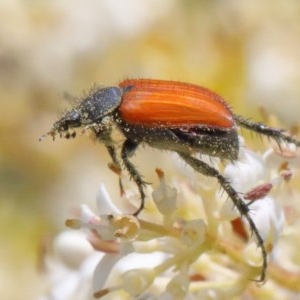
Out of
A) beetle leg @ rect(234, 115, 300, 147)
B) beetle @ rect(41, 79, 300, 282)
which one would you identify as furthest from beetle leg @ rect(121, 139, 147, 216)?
beetle leg @ rect(234, 115, 300, 147)

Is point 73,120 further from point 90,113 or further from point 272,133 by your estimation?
point 272,133

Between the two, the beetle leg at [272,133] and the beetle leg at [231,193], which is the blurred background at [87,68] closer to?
the beetle leg at [272,133]

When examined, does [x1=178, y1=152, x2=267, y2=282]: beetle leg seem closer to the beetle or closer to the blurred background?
the beetle

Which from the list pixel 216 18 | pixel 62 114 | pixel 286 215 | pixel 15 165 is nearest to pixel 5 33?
pixel 15 165

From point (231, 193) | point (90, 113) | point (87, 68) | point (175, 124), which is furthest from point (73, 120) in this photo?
point (87, 68)

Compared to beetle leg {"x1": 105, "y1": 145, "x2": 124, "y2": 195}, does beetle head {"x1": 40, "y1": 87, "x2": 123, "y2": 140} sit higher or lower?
higher
